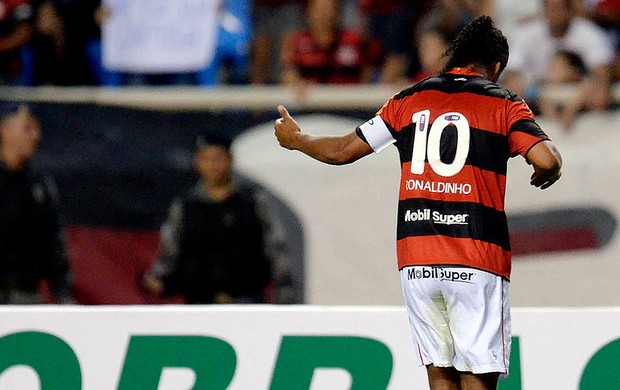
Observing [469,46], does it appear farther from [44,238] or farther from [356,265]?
[44,238]

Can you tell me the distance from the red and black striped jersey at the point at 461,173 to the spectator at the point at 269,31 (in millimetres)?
4582

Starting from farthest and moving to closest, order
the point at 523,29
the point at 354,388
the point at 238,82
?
the point at 238,82, the point at 523,29, the point at 354,388

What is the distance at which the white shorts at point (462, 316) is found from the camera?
4.34m

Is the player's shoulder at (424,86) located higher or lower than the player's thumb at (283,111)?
higher

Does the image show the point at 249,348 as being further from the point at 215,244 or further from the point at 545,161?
the point at 215,244

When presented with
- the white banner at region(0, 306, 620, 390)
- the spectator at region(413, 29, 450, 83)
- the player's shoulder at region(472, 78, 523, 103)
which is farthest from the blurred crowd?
the player's shoulder at region(472, 78, 523, 103)

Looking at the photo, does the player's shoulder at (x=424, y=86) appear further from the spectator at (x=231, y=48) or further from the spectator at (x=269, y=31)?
the spectator at (x=269, y=31)

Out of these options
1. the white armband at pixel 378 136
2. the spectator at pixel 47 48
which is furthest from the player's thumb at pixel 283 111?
the spectator at pixel 47 48

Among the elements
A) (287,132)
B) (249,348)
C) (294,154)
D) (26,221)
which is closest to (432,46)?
(294,154)

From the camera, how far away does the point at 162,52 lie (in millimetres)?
8656

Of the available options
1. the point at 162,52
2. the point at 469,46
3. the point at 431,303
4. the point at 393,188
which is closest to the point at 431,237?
the point at 431,303

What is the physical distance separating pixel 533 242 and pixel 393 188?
107 centimetres

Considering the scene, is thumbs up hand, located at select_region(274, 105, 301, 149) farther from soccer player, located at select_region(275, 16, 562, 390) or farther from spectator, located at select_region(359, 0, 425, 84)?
spectator, located at select_region(359, 0, 425, 84)

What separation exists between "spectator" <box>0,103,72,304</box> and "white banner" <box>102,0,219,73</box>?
2.61 feet
